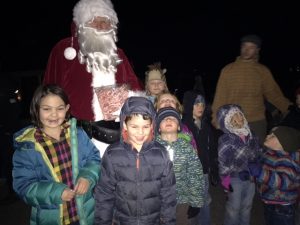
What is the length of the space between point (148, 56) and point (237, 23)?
774cm

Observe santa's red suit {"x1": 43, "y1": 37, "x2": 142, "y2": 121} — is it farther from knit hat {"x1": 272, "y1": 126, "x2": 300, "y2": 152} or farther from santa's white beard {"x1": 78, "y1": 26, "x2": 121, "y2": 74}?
knit hat {"x1": 272, "y1": 126, "x2": 300, "y2": 152}

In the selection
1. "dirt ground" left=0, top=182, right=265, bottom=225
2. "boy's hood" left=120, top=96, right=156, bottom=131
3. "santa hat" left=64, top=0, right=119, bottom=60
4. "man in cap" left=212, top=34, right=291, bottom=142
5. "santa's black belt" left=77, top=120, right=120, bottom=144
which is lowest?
"dirt ground" left=0, top=182, right=265, bottom=225

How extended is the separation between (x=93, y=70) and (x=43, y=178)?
4.93ft

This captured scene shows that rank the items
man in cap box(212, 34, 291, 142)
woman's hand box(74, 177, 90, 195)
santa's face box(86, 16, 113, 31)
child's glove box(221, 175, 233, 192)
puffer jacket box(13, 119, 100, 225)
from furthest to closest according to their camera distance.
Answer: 1. man in cap box(212, 34, 291, 142)
2. santa's face box(86, 16, 113, 31)
3. child's glove box(221, 175, 233, 192)
4. woman's hand box(74, 177, 90, 195)
5. puffer jacket box(13, 119, 100, 225)

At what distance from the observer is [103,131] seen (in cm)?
318

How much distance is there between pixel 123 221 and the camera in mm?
2527

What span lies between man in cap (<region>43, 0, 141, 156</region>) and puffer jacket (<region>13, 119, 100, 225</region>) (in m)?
0.70

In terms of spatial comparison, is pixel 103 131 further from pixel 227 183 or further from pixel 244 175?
pixel 244 175

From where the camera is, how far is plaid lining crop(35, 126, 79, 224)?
2.46 meters

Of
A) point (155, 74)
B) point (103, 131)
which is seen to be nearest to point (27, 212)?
point (103, 131)

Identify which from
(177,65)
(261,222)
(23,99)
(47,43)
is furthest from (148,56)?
(261,222)

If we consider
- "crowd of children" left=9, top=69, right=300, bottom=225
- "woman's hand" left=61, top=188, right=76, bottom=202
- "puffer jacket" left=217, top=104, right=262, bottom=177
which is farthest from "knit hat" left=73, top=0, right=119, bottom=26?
"woman's hand" left=61, top=188, right=76, bottom=202

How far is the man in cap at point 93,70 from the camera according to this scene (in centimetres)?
332

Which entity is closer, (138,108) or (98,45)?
(138,108)
